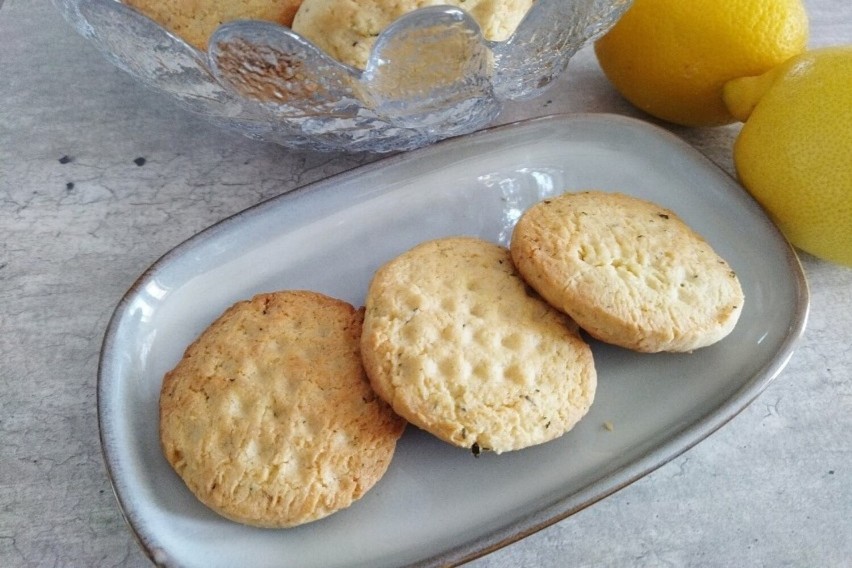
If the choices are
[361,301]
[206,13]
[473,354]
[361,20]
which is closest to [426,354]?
[473,354]

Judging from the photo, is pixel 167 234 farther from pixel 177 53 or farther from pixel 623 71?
pixel 623 71

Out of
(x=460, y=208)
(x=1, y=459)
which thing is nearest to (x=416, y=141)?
(x=460, y=208)

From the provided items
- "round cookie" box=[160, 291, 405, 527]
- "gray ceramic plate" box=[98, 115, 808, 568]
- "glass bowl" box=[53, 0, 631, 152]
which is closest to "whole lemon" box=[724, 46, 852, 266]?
"gray ceramic plate" box=[98, 115, 808, 568]

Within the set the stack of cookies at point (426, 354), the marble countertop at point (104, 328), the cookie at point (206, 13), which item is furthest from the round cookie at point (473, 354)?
the cookie at point (206, 13)

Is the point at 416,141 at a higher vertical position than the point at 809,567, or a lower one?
higher

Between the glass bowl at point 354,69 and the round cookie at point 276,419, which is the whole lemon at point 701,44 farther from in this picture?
the round cookie at point 276,419

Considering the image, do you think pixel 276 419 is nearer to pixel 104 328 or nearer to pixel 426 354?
pixel 426 354

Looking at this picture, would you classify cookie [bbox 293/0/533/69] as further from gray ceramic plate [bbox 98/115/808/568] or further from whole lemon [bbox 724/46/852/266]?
whole lemon [bbox 724/46/852/266]
